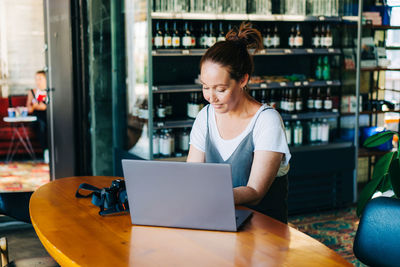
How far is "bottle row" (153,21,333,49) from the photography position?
14.2 ft

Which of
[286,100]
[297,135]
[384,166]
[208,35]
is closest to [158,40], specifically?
[208,35]

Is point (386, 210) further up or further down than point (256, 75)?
Answer: further down

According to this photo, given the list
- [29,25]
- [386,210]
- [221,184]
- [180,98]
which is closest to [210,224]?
[221,184]

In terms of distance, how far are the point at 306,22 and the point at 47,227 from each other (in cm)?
409

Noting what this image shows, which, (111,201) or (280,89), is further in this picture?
(280,89)

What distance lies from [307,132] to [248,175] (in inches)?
119

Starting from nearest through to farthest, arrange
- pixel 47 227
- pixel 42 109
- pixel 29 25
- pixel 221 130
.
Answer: pixel 47 227, pixel 221 130, pixel 42 109, pixel 29 25

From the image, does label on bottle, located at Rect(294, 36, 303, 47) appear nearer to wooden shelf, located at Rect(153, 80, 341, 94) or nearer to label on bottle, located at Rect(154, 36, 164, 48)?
wooden shelf, located at Rect(153, 80, 341, 94)

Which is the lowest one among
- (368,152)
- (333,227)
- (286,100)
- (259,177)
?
(333,227)

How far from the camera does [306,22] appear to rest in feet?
17.1

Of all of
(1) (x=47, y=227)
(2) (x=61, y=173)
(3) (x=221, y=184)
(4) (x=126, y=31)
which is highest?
(4) (x=126, y=31)

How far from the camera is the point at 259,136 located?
2.11 meters

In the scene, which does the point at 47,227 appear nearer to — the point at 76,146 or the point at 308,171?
the point at 76,146

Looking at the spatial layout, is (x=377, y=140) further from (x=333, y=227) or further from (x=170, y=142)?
(x=170, y=142)
